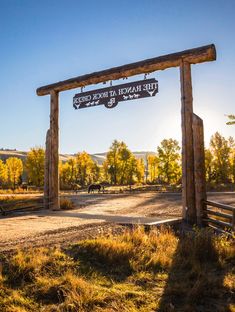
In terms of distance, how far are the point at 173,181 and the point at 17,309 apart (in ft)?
156

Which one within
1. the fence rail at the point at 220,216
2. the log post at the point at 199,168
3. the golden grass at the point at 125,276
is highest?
the log post at the point at 199,168

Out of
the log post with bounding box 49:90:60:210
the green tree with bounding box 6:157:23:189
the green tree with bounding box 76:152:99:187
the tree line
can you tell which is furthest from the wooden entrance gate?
the green tree with bounding box 6:157:23:189

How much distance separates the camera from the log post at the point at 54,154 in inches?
468

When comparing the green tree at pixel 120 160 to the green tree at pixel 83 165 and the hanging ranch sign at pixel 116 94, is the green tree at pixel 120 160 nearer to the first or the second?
the green tree at pixel 83 165

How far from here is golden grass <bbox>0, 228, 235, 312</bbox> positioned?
3676 mm

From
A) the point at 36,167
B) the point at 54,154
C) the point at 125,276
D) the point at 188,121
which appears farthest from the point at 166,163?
the point at 125,276

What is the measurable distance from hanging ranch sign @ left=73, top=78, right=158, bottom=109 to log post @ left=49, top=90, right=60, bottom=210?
1015mm

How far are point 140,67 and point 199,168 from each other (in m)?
3.90

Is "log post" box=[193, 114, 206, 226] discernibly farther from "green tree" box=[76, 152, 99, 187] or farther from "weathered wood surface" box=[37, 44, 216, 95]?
"green tree" box=[76, 152, 99, 187]

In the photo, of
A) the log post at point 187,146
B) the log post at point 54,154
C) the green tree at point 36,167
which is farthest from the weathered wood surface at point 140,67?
the green tree at point 36,167

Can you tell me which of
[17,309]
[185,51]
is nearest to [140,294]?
[17,309]

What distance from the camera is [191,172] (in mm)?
8758

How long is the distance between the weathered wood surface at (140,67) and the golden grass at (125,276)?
5.26 meters

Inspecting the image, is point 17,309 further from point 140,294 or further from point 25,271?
point 140,294
